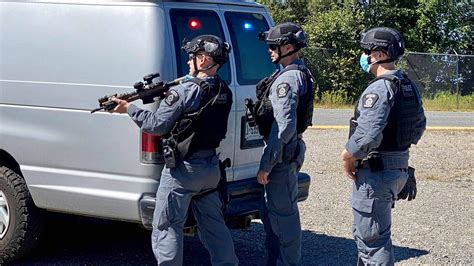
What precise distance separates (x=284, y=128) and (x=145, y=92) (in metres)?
0.98

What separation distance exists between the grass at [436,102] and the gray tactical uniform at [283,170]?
62.7ft

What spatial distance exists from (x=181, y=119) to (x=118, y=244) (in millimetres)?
2114

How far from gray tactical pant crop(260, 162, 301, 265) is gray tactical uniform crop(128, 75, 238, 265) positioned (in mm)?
481

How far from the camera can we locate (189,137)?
15.9 ft

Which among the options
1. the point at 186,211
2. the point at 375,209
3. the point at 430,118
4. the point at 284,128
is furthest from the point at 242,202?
the point at 430,118

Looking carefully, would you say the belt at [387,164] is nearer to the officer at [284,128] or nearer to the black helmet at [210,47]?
the officer at [284,128]

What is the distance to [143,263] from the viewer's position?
19.7 ft

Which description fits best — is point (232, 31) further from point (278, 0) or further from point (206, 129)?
point (278, 0)

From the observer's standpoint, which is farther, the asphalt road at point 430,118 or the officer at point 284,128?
the asphalt road at point 430,118

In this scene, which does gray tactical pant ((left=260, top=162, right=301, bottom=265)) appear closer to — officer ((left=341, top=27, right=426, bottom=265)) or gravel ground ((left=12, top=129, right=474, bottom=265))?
officer ((left=341, top=27, right=426, bottom=265))

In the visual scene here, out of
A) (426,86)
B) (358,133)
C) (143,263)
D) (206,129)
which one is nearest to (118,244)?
(143,263)

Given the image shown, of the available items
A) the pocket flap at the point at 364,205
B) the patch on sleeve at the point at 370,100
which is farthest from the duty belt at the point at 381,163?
the patch on sleeve at the point at 370,100

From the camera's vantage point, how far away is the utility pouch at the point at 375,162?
483 cm

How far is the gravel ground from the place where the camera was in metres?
6.21
